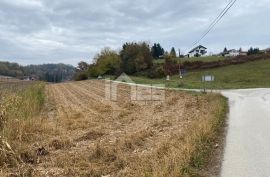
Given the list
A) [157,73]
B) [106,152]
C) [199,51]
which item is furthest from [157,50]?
[106,152]

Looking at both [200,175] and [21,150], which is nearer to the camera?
[200,175]

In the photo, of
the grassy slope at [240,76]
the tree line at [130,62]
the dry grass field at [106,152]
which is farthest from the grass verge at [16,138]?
the tree line at [130,62]

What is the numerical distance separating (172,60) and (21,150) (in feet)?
327

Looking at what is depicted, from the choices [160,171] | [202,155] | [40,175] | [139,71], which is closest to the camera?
[160,171]

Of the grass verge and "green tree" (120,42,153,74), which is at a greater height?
"green tree" (120,42,153,74)

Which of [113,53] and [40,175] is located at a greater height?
[113,53]

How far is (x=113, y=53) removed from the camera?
10906 cm

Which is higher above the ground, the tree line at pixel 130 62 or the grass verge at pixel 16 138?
the tree line at pixel 130 62

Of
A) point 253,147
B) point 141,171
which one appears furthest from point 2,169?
point 253,147

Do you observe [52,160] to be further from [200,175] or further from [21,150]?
[200,175]

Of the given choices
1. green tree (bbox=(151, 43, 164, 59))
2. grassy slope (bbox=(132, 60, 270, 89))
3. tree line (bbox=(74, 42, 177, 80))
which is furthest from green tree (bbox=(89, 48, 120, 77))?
green tree (bbox=(151, 43, 164, 59))

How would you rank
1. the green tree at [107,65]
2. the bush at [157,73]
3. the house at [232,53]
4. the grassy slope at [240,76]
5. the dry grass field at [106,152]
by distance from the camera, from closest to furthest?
the dry grass field at [106,152], the grassy slope at [240,76], the bush at [157,73], the green tree at [107,65], the house at [232,53]

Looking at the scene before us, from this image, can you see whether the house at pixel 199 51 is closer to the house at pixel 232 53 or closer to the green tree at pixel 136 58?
the house at pixel 232 53

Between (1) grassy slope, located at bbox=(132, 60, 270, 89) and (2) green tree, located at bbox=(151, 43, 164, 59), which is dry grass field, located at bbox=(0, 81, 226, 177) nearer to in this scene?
(1) grassy slope, located at bbox=(132, 60, 270, 89)
